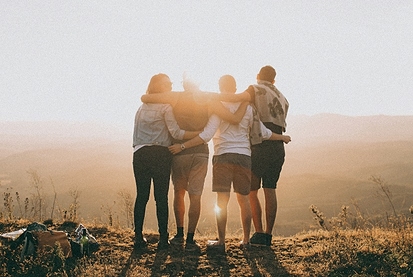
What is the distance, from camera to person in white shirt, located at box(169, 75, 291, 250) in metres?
4.92

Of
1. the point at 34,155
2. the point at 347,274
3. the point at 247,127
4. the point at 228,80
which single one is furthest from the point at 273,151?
the point at 34,155

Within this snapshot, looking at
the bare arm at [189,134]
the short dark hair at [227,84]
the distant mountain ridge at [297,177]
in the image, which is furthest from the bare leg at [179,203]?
the distant mountain ridge at [297,177]

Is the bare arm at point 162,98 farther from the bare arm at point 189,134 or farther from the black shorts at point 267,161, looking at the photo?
the black shorts at point 267,161

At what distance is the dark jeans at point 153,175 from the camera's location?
493 centimetres

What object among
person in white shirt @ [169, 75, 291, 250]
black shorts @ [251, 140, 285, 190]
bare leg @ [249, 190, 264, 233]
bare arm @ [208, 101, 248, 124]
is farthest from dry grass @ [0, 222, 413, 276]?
bare arm @ [208, 101, 248, 124]

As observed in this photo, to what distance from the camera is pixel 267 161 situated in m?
5.27

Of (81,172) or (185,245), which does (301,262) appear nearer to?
(185,245)

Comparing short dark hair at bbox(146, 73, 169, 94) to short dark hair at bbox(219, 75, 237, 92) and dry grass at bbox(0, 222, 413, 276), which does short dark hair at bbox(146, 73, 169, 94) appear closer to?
short dark hair at bbox(219, 75, 237, 92)

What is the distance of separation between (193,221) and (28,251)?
205 centimetres

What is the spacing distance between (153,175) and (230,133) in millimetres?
1151

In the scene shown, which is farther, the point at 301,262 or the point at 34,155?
the point at 34,155

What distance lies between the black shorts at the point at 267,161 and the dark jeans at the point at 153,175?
124 cm

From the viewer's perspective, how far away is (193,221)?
5.18m

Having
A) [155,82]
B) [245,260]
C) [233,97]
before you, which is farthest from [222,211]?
[155,82]
